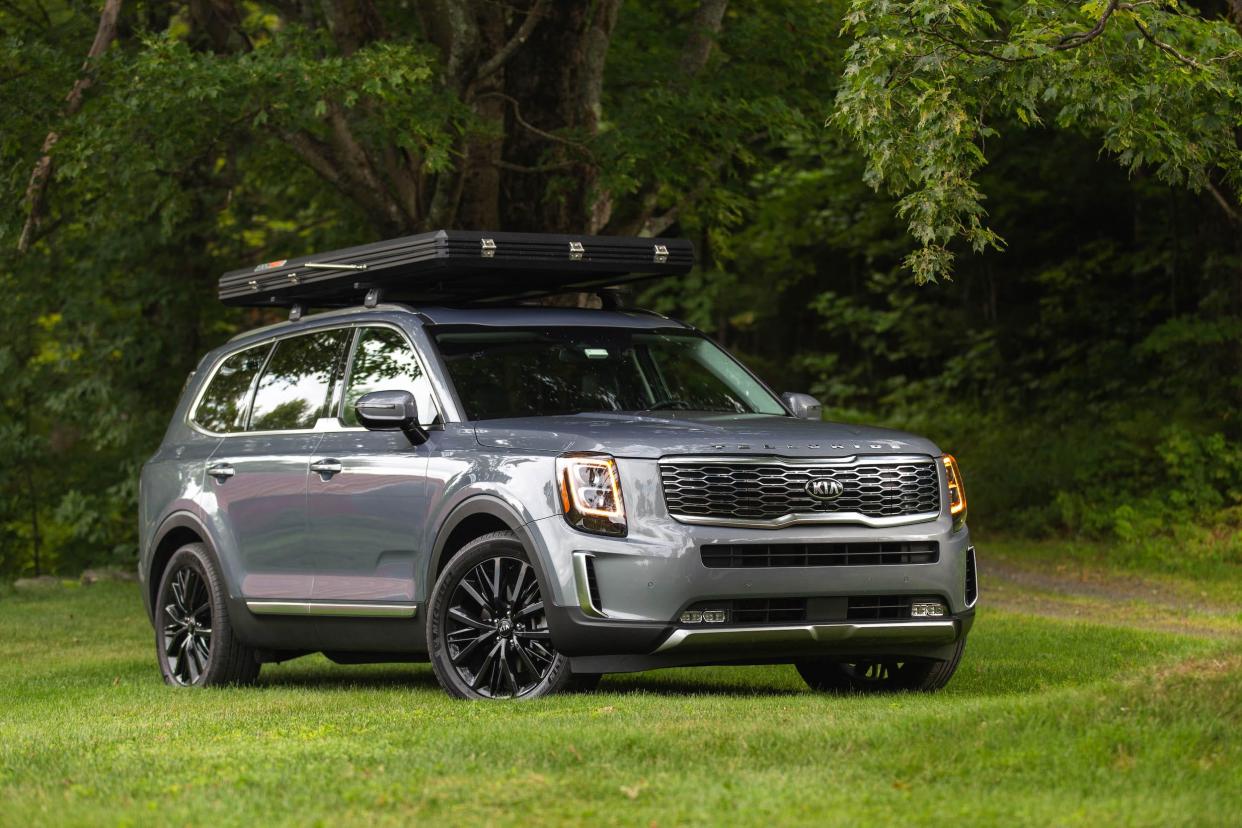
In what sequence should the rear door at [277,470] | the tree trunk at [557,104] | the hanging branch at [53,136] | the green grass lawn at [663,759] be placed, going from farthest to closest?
1. the tree trunk at [557,104]
2. the hanging branch at [53,136]
3. the rear door at [277,470]
4. the green grass lawn at [663,759]

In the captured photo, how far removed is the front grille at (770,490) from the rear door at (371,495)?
1.48 metres

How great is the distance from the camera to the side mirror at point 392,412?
9.16 m

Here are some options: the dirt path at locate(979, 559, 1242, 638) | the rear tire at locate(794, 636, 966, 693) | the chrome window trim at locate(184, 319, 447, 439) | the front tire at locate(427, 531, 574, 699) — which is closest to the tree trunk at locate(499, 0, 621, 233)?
the dirt path at locate(979, 559, 1242, 638)

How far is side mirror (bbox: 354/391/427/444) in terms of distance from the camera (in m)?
9.16

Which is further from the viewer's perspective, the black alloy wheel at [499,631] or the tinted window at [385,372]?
the tinted window at [385,372]

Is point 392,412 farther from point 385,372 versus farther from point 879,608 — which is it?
point 879,608

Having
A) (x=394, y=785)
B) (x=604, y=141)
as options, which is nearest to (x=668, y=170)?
(x=604, y=141)

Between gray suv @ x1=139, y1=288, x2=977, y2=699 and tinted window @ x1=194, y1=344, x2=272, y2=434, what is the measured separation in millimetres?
54

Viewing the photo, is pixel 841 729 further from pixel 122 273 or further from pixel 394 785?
pixel 122 273

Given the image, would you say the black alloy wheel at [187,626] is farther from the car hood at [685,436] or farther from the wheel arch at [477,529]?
the car hood at [685,436]

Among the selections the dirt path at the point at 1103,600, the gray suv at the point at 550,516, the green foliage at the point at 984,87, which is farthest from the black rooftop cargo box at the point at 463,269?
the dirt path at the point at 1103,600

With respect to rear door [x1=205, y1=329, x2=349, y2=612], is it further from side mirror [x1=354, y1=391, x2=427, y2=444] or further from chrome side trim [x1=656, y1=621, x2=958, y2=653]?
chrome side trim [x1=656, y1=621, x2=958, y2=653]

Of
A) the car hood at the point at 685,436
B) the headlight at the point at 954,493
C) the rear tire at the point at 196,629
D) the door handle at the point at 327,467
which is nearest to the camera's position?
the car hood at the point at 685,436

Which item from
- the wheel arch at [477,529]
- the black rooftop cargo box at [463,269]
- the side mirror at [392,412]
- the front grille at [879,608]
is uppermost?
the black rooftop cargo box at [463,269]
